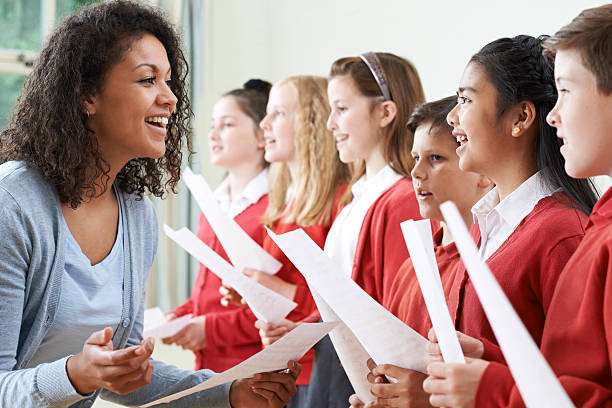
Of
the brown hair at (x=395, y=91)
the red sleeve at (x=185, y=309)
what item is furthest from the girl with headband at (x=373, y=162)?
the red sleeve at (x=185, y=309)

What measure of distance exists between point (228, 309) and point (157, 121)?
1370 millimetres

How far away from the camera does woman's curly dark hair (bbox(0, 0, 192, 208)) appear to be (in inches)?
55.7

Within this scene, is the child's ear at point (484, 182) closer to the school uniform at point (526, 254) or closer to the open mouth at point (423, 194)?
the open mouth at point (423, 194)

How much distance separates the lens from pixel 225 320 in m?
2.58

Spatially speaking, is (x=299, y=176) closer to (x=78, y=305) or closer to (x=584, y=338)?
(x=78, y=305)

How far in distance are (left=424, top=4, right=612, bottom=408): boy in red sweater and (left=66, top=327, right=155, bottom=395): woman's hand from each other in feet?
1.59

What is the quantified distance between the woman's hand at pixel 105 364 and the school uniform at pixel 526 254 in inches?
22.7

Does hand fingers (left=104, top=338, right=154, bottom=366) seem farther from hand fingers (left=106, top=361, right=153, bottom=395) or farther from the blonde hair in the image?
the blonde hair

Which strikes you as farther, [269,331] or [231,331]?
[231,331]

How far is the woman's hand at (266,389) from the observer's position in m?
1.49

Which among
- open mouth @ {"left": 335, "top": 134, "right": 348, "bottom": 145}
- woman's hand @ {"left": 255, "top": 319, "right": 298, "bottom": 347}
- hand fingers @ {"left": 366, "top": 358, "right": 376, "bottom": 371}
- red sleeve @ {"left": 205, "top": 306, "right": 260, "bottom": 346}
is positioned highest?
open mouth @ {"left": 335, "top": 134, "right": 348, "bottom": 145}

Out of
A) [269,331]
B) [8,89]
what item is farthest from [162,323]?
[8,89]

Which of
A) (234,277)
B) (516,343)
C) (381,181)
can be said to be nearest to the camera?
(516,343)

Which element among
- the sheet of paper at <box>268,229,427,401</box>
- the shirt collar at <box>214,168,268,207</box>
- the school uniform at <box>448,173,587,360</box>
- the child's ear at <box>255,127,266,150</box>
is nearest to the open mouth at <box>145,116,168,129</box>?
the sheet of paper at <box>268,229,427,401</box>
